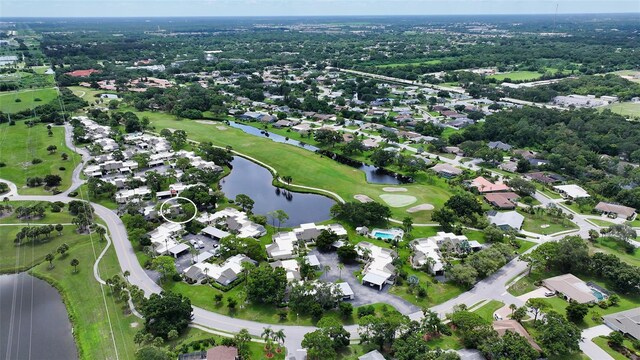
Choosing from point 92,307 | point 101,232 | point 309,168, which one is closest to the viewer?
point 92,307

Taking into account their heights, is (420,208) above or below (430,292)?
above

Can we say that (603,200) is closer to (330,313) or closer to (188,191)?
(330,313)

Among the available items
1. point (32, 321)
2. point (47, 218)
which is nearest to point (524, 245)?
point (32, 321)

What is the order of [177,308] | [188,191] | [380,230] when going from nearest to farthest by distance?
1. [177,308]
2. [380,230]
3. [188,191]

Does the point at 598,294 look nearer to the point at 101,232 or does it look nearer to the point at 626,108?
the point at 101,232

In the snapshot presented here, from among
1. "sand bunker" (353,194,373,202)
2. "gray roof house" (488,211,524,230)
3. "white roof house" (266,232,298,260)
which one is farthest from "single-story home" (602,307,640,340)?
"sand bunker" (353,194,373,202)

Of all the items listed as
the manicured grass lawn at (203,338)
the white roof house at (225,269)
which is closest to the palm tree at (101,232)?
the white roof house at (225,269)

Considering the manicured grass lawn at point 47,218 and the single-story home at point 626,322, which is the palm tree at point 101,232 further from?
the single-story home at point 626,322

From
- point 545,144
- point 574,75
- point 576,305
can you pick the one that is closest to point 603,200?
point 545,144
